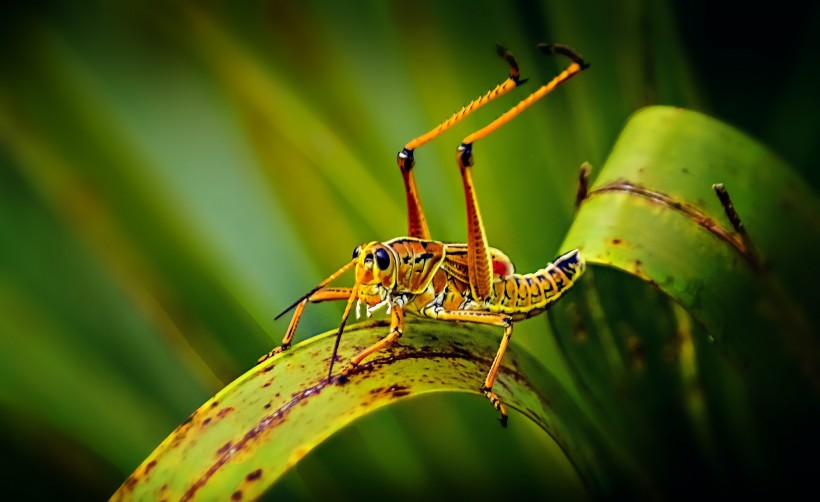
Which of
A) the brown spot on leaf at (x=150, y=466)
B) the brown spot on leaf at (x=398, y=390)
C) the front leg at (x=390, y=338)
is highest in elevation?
the brown spot on leaf at (x=150, y=466)

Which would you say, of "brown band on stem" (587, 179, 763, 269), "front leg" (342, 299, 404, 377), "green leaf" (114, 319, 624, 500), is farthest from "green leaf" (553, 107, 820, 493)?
"front leg" (342, 299, 404, 377)

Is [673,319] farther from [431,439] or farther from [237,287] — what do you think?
[237,287]

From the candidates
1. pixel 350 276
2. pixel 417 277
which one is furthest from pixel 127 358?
pixel 417 277

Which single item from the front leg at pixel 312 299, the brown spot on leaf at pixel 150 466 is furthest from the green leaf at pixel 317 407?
the front leg at pixel 312 299

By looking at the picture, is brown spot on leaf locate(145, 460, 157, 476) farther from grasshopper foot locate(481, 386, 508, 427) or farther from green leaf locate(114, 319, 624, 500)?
grasshopper foot locate(481, 386, 508, 427)

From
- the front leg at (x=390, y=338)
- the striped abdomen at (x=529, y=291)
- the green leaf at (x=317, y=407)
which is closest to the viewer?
the green leaf at (x=317, y=407)

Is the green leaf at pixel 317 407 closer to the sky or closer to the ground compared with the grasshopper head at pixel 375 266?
closer to the ground

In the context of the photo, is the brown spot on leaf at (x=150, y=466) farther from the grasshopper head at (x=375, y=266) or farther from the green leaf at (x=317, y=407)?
the grasshopper head at (x=375, y=266)
